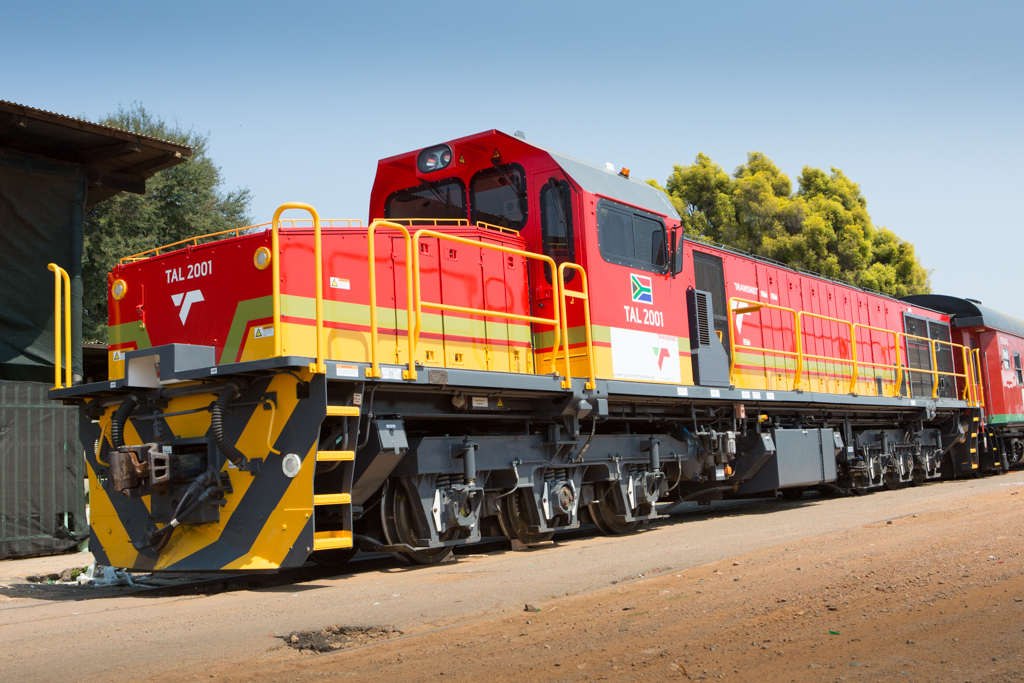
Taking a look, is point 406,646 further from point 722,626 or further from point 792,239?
point 792,239

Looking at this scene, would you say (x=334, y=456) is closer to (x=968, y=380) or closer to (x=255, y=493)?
(x=255, y=493)

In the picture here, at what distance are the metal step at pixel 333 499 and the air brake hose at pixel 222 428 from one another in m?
0.69

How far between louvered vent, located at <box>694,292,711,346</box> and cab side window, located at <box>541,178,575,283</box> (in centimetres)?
251

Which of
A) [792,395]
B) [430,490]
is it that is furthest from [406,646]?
[792,395]

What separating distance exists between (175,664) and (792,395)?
381 inches

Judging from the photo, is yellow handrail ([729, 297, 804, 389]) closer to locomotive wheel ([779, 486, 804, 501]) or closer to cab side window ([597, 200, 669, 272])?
cab side window ([597, 200, 669, 272])

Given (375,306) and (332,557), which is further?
(332,557)

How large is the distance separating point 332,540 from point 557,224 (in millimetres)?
4137

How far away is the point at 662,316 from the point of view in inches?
405

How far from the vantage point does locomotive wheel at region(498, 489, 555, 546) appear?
898 centimetres

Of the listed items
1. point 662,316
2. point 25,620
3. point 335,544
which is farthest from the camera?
point 662,316

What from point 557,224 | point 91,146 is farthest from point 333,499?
point 91,146

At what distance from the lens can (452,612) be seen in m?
5.81

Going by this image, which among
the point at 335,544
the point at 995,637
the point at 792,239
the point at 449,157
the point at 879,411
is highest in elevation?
the point at 792,239
